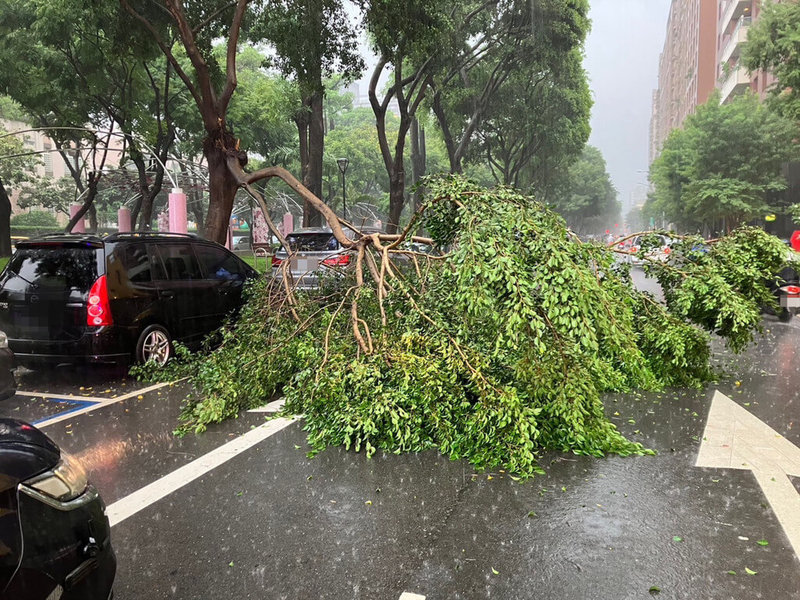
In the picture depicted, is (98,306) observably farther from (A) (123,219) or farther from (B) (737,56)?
(B) (737,56)

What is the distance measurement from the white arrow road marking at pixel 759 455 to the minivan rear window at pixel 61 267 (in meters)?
6.24

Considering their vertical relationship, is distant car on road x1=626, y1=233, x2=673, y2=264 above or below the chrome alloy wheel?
above

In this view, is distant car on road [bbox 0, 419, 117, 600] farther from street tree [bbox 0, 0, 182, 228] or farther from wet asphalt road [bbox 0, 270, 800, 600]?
street tree [bbox 0, 0, 182, 228]

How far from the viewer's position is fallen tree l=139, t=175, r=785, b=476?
4.51 m

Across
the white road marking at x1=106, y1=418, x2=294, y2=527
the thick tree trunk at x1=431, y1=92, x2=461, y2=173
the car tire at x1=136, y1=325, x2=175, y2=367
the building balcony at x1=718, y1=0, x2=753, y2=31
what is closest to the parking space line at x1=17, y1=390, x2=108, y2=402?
the car tire at x1=136, y1=325, x2=175, y2=367

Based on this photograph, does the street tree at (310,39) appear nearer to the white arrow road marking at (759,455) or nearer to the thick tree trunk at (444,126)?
the thick tree trunk at (444,126)

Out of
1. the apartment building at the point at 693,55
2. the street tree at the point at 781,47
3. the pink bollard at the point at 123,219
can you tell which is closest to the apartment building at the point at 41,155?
the pink bollard at the point at 123,219

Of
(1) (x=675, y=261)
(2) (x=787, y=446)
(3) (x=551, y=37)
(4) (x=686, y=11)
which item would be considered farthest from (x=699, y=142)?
(4) (x=686, y=11)

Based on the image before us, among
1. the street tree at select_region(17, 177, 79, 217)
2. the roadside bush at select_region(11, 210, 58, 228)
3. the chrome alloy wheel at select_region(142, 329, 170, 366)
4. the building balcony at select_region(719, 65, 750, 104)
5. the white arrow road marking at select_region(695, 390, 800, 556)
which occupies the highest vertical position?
the building balcony at select_region(719, 65, 750, 104)

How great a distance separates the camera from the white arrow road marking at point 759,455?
373cm

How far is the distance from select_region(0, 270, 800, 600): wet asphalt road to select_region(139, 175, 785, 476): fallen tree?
0.27 metres

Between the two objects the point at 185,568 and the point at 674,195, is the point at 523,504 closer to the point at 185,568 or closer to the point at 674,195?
the point at 185,568

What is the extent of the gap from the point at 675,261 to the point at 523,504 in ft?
15.0

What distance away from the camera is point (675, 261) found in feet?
23.6
